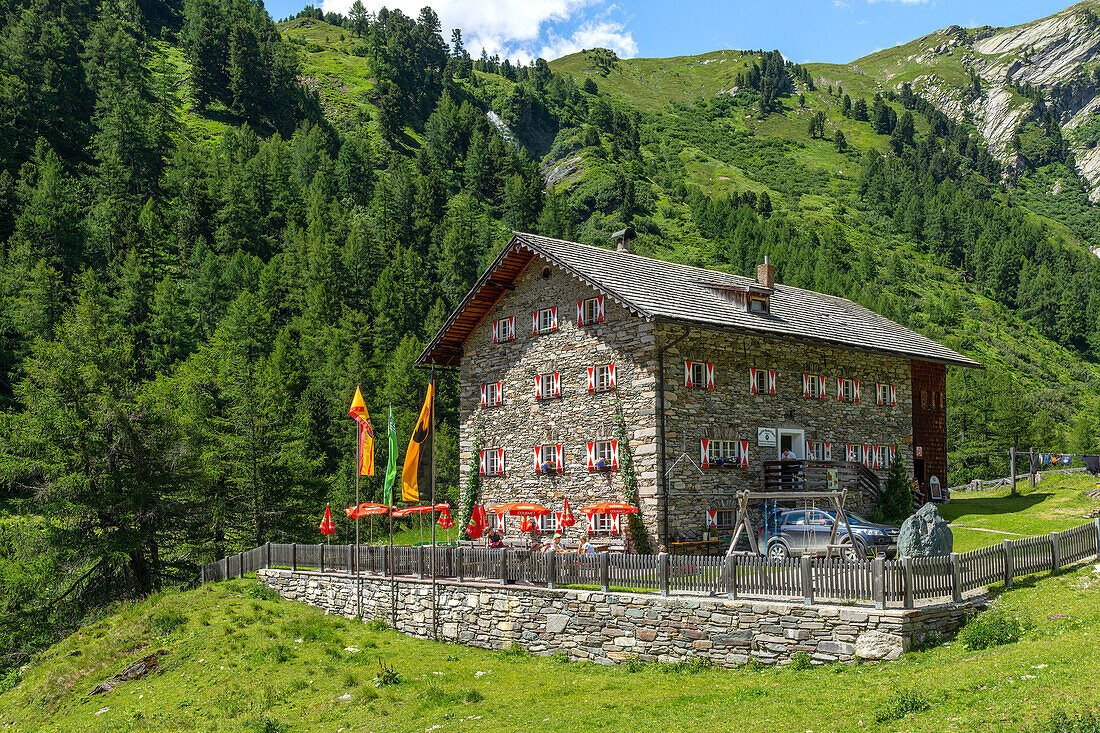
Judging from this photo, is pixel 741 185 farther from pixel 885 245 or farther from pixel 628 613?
pixel 628 613

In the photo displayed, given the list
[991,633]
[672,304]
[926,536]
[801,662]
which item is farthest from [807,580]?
[672,304]

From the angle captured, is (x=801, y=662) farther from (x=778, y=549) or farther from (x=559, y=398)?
(x=559, y=398)

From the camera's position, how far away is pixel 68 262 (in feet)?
251

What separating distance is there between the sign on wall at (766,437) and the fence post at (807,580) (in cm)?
1310

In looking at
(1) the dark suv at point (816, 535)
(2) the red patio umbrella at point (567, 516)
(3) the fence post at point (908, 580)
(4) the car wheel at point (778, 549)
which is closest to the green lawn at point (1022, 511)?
(1) the dark suv at point (816, 535)

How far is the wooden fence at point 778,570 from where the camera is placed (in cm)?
1680

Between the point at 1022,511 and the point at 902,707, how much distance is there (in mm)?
28520

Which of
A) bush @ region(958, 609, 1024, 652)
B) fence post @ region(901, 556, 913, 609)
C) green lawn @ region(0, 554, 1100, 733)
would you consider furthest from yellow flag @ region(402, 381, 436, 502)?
→ bush @ region(958, 609, 1024, 652)

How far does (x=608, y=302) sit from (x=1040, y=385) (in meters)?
90.1

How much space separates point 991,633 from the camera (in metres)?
15.7

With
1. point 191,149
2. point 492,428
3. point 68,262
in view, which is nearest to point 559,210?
point 191,149

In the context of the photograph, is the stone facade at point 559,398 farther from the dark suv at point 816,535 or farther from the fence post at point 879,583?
the fence post at point 879,583

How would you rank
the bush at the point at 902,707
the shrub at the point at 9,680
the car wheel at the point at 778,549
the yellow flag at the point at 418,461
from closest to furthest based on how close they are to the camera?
the bush at the point at 902,707 → the yellow flag at the point at 418,461 → the car wheel at the point at 778,549 → the shrub at the point at 9,680

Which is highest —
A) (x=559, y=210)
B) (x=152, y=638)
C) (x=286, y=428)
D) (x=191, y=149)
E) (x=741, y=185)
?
(x=741, y=185)
